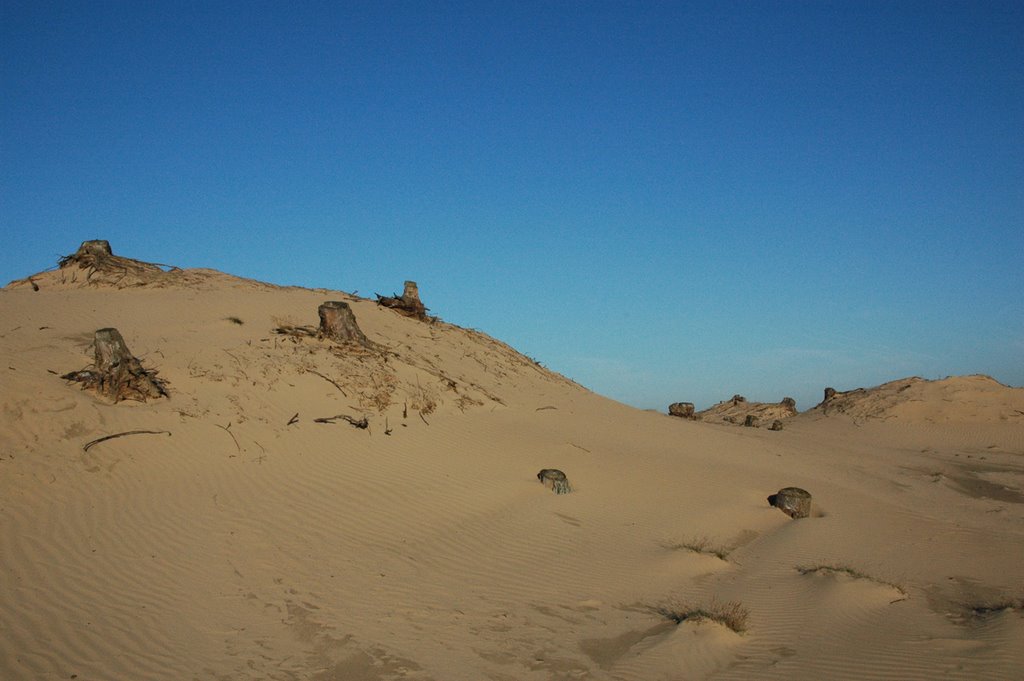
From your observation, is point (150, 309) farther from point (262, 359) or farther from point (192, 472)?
point (192, 472)

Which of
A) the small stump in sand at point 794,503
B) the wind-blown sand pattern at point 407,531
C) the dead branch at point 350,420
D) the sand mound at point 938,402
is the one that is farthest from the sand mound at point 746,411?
the dead branch at point 350,420

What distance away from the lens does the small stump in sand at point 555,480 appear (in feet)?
41.5

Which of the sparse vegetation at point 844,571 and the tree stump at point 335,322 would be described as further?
the tree stump at point 335,322

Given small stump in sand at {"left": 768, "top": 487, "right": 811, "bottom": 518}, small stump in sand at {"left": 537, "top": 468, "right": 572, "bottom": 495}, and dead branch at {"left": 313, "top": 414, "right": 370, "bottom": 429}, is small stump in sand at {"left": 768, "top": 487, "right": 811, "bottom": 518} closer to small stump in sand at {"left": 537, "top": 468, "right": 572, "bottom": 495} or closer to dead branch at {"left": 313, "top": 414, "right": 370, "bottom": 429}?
small stump in sand at {"left": 537, "top": 468, "right": 572, "bottom": 495}

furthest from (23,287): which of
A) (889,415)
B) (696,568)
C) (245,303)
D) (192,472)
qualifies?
(889,415)

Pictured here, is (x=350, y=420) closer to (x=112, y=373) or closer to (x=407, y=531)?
(x=407, y=531)

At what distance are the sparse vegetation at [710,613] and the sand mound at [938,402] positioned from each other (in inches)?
842

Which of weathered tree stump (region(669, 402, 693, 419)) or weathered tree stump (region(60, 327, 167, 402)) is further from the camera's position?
weathered tree stump (region(669, 402, 693, 419))

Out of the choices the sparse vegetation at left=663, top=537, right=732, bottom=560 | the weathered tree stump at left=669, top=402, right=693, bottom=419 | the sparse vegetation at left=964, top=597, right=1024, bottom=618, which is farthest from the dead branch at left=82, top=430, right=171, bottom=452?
the weathered tree stump at left=669, top=402, right=693, bottom=419

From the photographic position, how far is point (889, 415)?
86.1 ft

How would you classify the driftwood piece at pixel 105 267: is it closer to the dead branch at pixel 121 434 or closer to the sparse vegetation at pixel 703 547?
the dead branch at pixel 121 434

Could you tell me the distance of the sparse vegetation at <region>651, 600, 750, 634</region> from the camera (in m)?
7.54

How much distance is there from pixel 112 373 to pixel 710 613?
993 centimetres

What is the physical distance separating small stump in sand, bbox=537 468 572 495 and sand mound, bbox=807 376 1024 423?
18.8m
